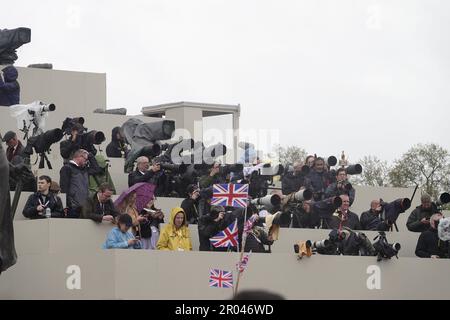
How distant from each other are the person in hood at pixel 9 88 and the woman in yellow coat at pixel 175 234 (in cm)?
606

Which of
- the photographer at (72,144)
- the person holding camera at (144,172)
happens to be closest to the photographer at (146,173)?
the person holding camera at (144,172)

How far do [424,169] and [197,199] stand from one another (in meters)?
24.7

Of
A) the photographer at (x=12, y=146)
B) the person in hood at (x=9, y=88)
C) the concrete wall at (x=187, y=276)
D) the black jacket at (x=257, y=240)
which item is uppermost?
the person in hood at (x=9, y=88)

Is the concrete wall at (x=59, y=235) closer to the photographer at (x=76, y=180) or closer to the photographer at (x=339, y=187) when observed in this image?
the photographer at (x=76, y=180)

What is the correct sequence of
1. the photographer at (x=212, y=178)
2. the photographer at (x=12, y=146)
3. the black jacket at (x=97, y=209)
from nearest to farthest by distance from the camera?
the black jacket at (x=97, y=209) → the photographer at (x=12, y=146) → the photographer at (x=212, y=178)

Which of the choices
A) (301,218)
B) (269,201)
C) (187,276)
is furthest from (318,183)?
(187,276)

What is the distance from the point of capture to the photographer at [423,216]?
85.3ft

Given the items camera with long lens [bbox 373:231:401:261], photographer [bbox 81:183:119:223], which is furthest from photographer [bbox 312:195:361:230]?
photographer [bbox 81:183:119:223]

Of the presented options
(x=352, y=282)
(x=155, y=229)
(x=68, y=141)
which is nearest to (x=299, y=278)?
(x=352, y=282)

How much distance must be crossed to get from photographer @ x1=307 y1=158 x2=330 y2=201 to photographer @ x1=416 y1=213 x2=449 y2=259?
73.6 inches

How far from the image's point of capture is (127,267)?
2142cm

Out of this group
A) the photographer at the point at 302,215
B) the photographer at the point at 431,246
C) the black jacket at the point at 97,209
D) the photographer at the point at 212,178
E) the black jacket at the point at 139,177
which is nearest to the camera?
the black jacket at the point at 97,209

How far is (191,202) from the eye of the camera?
933 inches
